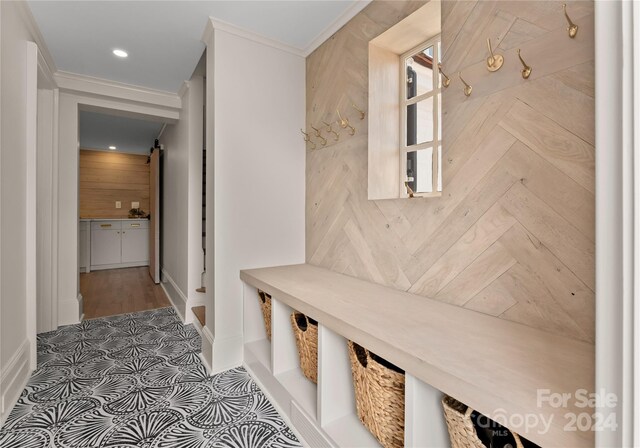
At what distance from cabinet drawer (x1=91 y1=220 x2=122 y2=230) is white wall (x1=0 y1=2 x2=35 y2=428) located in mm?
4358

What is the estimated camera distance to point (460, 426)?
892mm

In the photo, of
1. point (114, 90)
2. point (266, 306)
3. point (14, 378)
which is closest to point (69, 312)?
point (14, 378)

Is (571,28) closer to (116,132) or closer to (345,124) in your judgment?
(345,124)

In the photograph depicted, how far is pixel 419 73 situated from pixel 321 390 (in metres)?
1.83

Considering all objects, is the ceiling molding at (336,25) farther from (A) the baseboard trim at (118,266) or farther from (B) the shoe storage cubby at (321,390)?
(A) the baseboard trim at (118,266)

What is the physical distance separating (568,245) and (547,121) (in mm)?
435

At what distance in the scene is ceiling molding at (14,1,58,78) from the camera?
1913mm

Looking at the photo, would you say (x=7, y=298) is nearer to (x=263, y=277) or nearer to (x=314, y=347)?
(x=263, y=277)

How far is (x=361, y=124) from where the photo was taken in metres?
1.95

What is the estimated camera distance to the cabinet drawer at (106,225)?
585 cm

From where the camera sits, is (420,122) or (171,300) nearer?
(420,122)

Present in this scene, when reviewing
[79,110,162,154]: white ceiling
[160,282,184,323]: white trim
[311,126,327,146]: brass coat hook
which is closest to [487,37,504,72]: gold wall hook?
[311,126,327,146]: brass coat hook

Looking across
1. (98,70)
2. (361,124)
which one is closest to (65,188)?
(98,70)

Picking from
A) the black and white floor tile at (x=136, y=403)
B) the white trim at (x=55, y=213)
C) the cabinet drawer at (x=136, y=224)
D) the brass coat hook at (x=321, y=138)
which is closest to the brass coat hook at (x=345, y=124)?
the brass coat hook at (x=321, y=138)
